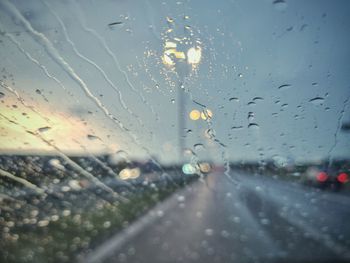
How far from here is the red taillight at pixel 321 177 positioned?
372 inches

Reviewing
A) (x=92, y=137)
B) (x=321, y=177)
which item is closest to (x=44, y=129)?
(x=92, y=137)

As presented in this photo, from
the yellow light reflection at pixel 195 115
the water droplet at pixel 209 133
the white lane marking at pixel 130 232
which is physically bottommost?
the white lane marking at pixel 130 232

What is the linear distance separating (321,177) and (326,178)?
0.38ft

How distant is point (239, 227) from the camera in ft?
27.1

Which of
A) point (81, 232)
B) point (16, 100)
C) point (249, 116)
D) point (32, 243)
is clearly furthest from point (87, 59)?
point (81, 232)

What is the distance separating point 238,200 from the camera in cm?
1253

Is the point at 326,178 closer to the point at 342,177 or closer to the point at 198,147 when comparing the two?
the point at 342,177

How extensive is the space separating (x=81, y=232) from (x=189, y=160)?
2.35 m

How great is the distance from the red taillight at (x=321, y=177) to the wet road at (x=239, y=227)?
58 centimetres

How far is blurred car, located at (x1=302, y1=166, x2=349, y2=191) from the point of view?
905cm

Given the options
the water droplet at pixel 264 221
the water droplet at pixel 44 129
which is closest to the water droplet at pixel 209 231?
the water droplet at pixel 264 221

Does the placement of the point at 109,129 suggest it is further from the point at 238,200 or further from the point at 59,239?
the point at 238,200

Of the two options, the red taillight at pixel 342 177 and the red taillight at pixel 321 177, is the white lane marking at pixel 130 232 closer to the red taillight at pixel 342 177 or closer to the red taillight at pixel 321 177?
the red taillight at pixel 321 177

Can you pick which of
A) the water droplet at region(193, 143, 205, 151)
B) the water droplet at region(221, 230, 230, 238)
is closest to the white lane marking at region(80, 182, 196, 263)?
the water droplet at region(221, 230, 230, 238)
